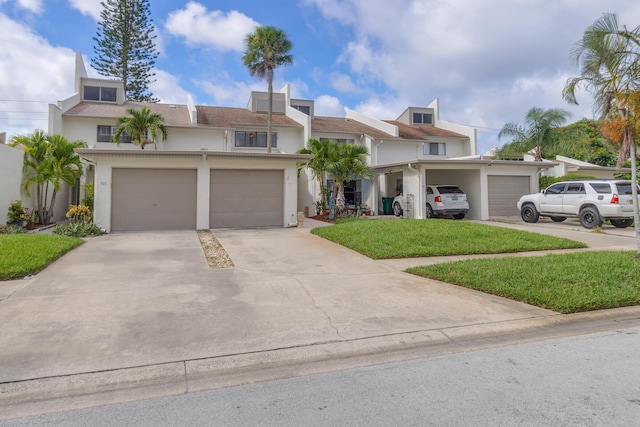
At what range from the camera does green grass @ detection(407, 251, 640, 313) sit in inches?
209

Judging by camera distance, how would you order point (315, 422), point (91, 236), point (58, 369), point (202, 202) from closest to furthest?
point (315, 422), point (58, 369), point (91, 236), point (202, 202)

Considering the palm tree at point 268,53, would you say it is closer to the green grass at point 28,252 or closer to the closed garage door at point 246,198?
the closed garage door at point 246,198

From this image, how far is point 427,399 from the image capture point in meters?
2.97

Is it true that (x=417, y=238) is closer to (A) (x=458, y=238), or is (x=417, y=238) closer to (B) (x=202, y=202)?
(A) (x=458, y=238)

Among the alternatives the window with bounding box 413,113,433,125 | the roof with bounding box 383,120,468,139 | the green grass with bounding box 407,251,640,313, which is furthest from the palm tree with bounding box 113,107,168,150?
the window with bounding box 413,113,433,125

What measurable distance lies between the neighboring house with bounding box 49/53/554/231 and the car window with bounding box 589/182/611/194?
4.73 metres

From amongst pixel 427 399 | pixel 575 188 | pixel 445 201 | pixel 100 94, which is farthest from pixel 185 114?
pixel 427 399

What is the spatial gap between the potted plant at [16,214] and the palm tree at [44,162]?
1164 mm

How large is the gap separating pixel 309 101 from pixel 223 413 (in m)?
26.6

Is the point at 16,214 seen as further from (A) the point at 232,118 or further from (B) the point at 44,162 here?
(A) the point at 232,118

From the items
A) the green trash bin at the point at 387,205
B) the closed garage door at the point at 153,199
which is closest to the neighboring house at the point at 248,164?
the closed garage door at the point at 153,199

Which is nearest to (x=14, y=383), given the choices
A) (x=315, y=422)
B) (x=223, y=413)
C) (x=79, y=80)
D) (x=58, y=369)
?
(x=58, y=369)

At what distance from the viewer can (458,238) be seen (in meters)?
10.5

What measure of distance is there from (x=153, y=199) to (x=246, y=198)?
Answer: 3414 millimetres
